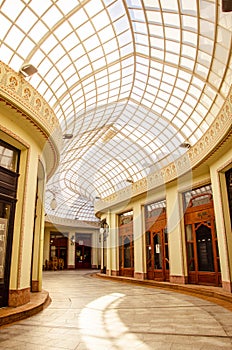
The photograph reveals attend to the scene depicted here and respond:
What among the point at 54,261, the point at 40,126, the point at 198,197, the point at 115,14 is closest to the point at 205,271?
the point at 198,197

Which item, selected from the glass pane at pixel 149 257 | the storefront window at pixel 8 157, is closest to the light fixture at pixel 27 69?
the storefront window at pixel 8 157

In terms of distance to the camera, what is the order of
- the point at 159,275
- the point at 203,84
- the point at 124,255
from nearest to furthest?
the point at 203,84 → the point at 159,275 → the point at 124,255

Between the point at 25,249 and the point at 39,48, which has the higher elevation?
the point at 39,48

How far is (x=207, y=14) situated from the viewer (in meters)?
7.05

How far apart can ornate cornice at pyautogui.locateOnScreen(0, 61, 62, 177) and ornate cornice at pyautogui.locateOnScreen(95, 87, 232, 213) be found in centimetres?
531

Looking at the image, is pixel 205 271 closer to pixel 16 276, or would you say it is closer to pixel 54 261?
pixel 16 276

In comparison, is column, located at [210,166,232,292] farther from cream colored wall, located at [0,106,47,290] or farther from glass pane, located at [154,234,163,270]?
cream colored wall, located at [0,106,47,290]

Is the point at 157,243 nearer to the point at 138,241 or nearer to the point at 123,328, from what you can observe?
the point at 138,241

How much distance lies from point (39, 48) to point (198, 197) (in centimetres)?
876

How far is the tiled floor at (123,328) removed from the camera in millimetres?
4227

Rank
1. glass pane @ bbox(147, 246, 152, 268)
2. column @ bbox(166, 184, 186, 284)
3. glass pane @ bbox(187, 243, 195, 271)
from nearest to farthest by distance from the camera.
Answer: glass pane @ bbox(187, 243, 195, 271) < column @ bbox(166, 184, 186, 284) < glass pane @ bbox(147, 246, 152, 268)

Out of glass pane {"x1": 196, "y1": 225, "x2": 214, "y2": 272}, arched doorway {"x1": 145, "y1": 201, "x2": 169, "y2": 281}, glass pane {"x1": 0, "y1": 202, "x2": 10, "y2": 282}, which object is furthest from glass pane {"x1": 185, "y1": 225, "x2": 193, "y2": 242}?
glass pane {"x1": 0, "y1": 202, "x2": 10, "y2": 282}

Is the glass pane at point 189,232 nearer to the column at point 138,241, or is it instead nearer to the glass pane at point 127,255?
the column at point 138,241

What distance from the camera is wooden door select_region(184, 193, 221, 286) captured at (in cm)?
1092
